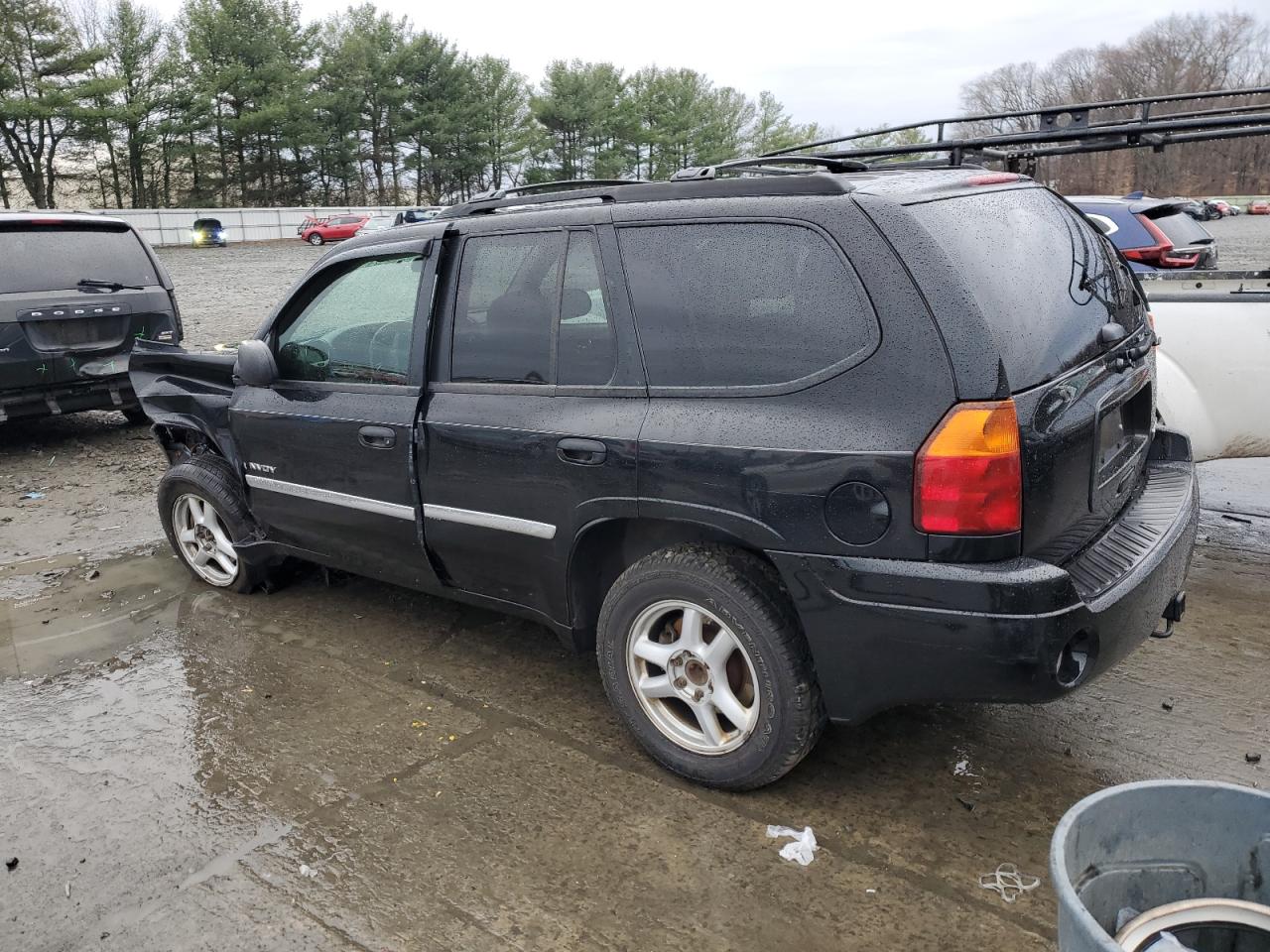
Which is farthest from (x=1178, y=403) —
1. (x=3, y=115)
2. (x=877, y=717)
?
(x=3, y=115)

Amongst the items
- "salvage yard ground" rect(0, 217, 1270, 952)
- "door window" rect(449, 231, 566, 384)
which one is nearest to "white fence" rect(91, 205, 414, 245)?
"salvage yard ground" rect(0, 217, 1270, 952)

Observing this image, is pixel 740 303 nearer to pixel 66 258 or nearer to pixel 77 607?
pixel 77 607

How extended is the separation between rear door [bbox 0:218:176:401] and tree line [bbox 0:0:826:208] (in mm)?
46066

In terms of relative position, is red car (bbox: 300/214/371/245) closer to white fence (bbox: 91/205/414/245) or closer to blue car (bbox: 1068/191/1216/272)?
white fence (bbox: 91/205/414/245)

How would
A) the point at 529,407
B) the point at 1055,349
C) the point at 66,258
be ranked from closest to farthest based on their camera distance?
the point at 1055,349, the point at 529,407, the point at 66,258

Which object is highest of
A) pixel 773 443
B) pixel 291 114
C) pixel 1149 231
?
pixel 291 114

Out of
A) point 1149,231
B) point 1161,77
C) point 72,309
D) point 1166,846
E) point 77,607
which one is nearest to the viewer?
point 1166,846

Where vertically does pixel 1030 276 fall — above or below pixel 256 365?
above

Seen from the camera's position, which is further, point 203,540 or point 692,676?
point 203,540

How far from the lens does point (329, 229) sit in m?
42.6

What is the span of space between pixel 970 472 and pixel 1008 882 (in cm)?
112

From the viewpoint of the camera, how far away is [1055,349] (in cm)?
288

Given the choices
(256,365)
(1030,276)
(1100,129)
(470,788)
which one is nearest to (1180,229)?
(1100,129)

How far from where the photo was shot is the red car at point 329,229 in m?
42.2
